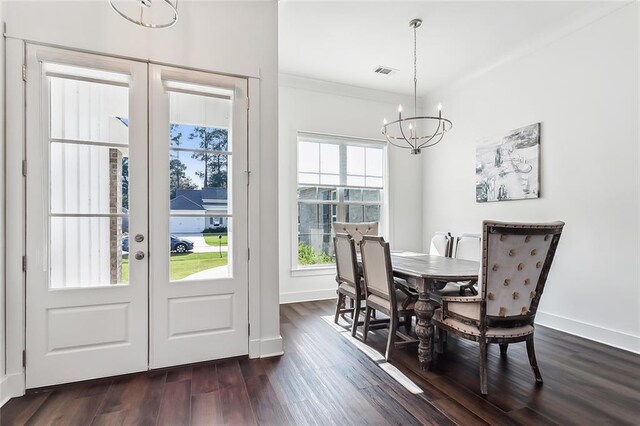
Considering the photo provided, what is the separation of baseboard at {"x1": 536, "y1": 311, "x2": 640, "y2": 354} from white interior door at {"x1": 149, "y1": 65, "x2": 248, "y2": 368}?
340 centimetres

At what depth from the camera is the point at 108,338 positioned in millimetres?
2438

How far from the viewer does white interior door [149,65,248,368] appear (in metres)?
2.58

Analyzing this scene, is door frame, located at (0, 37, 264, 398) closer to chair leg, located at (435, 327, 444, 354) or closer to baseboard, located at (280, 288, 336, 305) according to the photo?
baseboard, located at (280, 288, 336, 305)

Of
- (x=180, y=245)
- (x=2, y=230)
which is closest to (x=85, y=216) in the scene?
(x=2, y=230)

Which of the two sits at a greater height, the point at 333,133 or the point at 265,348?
the point at 333,133

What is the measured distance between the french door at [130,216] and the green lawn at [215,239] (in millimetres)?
10

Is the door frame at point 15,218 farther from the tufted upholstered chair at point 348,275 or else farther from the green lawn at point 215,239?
the tufted upholstered chair at point 348,275

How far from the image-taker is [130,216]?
2.51 metres

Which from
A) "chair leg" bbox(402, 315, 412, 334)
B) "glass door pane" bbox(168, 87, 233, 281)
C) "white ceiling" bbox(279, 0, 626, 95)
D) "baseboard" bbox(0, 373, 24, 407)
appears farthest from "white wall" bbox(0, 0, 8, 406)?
"chair leg" bbox(402, 315, 412, 334)

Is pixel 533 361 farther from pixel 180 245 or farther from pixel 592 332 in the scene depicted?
pixel 180 245

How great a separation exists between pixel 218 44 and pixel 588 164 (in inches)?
150

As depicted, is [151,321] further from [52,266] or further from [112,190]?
[112,190]

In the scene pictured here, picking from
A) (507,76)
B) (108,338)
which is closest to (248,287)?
(108,338)

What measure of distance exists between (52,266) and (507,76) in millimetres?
5248
